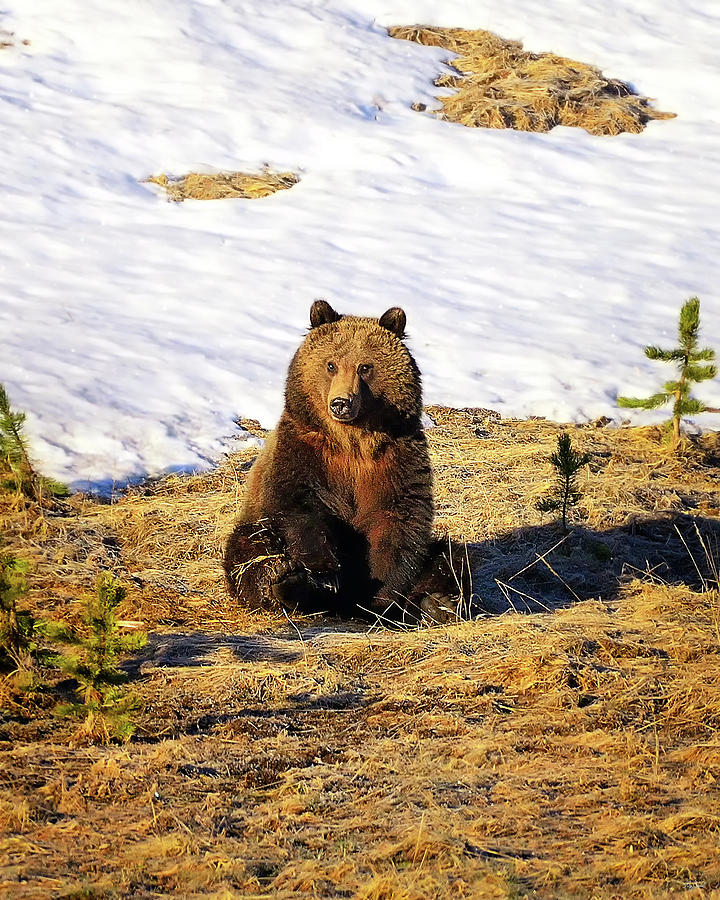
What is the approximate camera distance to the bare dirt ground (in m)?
3.04

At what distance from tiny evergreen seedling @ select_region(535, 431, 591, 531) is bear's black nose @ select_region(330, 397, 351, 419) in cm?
225

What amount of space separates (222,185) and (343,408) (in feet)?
34.8

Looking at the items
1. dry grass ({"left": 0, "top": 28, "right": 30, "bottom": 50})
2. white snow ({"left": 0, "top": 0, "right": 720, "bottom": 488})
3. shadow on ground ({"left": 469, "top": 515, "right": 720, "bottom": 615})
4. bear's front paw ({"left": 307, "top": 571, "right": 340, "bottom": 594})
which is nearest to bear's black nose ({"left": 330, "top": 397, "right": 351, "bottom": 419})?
bear's front paw ({"left": 307, "top": 571, "right": 340, "bottom": 594})

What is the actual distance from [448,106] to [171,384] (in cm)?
1032

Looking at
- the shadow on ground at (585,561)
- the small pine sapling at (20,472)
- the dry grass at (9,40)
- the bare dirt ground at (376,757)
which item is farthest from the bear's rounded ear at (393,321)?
the dry grass at (9,40)

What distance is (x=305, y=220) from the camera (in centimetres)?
1528

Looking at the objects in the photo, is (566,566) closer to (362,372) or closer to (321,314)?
(362,372)

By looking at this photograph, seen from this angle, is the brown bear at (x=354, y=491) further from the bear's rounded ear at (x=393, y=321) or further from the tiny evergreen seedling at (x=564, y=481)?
the tiny evergreen seedling at (x=564, y=481)

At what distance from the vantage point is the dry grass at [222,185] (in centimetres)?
1554

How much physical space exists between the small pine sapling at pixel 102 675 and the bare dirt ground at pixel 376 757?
0.28 ft

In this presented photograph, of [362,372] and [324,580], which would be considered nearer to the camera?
[324,580]

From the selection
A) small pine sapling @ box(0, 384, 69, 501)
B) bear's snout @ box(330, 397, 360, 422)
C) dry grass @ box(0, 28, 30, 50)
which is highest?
dry grass @ box(0, 28, 30, 50)

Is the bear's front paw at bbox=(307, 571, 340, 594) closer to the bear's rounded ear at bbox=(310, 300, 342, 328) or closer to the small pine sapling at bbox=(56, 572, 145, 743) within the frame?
the bear's rounded ear at bbox=(310, 300, 342, 328)

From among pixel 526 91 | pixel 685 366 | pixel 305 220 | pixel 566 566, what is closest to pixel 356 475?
pixel 566 566
